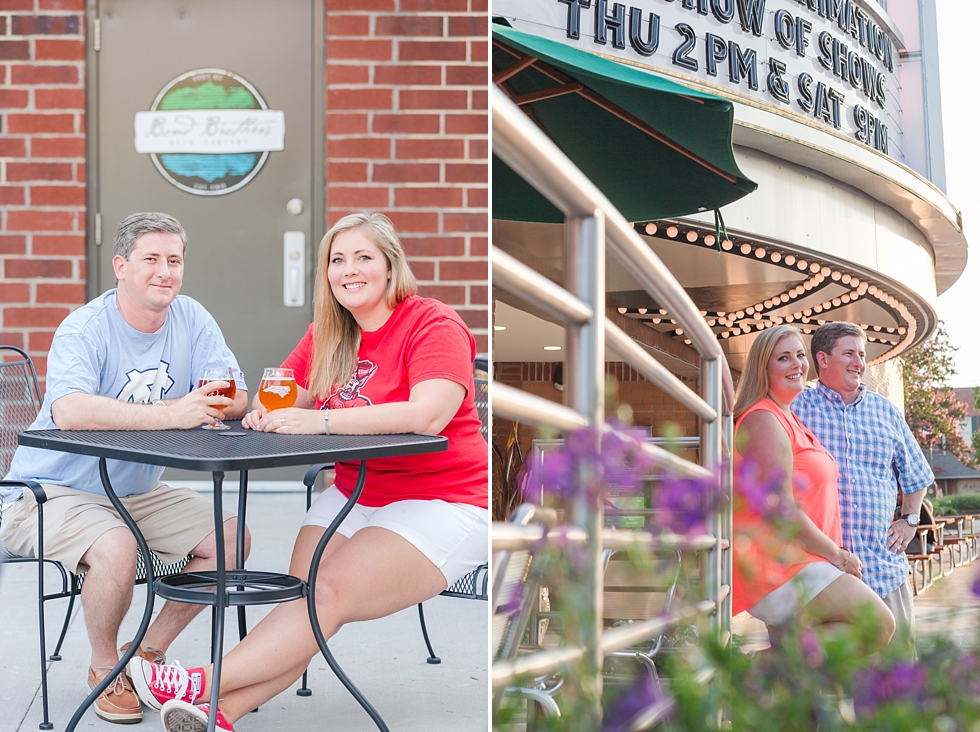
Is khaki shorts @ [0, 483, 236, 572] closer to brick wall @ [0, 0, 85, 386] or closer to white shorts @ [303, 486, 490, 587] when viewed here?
white shorts @ [303, 486, 490, 587]

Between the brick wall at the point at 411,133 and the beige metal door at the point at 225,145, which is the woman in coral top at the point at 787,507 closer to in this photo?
the brick wall at the point at 411,133

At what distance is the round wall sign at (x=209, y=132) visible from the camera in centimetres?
437

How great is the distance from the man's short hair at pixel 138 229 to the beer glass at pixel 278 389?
55 centimetres

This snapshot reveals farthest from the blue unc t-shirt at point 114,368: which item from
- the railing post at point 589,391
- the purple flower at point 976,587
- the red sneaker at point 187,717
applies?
the purple flower at point 976,587

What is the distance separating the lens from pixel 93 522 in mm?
2262

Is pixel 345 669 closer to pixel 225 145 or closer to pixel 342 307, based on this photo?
pixel 342 307

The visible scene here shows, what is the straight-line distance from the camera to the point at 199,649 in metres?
2.67

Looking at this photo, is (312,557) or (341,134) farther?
(341,134)

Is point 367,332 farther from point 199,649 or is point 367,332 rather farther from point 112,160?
point 112,160

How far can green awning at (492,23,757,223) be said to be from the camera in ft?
2.59

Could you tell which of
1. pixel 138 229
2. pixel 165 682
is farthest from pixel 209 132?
pixel 165 682

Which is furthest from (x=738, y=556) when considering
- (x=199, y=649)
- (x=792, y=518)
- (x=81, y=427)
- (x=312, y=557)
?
(x=199, y=649)

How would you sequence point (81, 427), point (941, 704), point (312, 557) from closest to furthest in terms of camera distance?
1. point (941, 704)
2. point (312, 557)
3. point (81, 427)

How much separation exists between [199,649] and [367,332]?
1053mm
